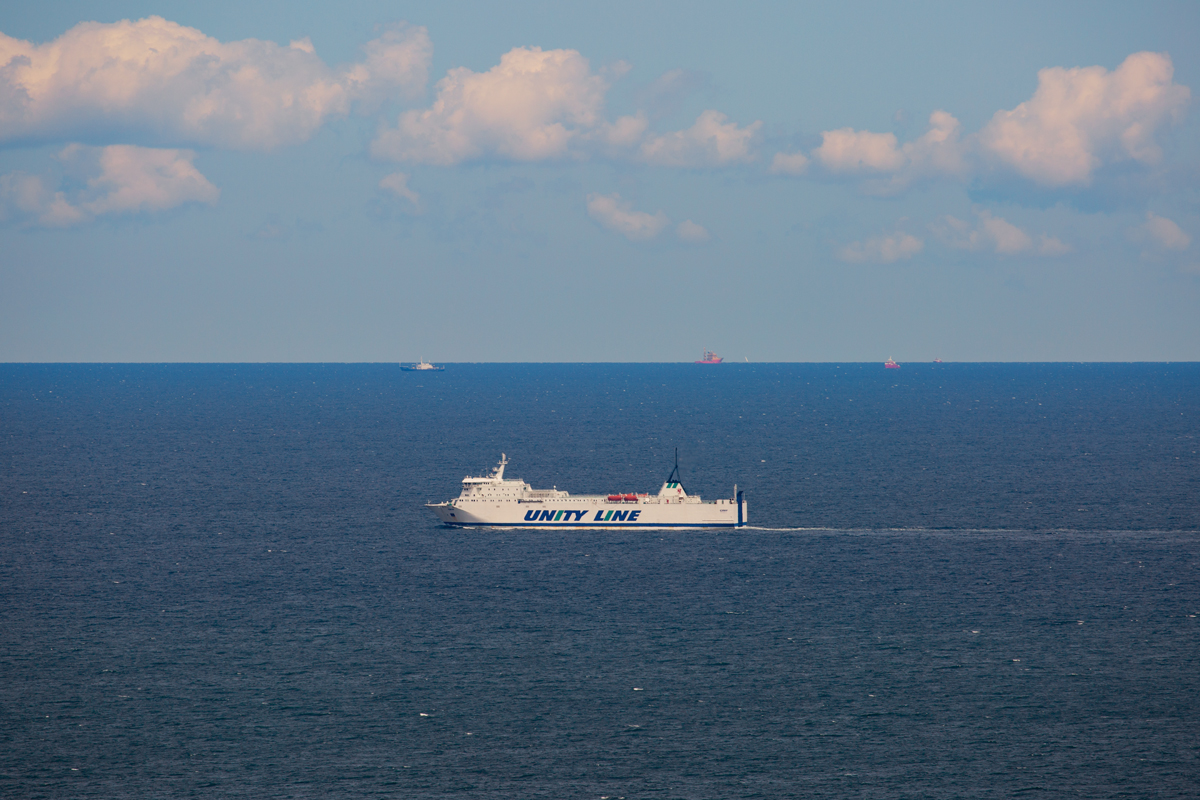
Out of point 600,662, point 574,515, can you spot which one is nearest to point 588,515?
point 574,515

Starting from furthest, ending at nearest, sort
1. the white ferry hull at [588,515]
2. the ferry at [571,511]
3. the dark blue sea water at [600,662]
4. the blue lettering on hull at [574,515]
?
1. the blue lettering on hull at [574,515]
2. the ferry at [571,511]
3. the white ferry hull at [588,515]
4. the dark blue sea water at [600,662]

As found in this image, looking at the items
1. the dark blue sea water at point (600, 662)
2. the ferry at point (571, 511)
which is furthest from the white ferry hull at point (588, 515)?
the dark blue sea water at point (600, 662)

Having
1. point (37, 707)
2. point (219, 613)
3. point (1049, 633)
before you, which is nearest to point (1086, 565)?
point (1049, 633)

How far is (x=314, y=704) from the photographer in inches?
3398

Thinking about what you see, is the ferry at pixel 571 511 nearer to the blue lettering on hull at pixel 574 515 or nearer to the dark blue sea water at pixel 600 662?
the blue lettering on hull at pixel 574 515

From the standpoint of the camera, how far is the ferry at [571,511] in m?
160

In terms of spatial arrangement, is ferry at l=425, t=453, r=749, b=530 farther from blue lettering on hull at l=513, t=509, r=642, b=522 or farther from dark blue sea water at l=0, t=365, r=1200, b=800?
dark blue sea water at l=0, t=365, r=1200, b=800

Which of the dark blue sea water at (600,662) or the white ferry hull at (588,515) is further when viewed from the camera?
the white ferry hull at (588,515)

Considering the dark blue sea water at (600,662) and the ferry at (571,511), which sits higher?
the ferry at (571,511)

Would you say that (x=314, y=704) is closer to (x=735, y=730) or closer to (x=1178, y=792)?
(x=735, y=730)

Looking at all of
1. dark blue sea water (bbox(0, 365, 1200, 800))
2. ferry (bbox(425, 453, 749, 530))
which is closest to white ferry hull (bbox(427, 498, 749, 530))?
ferry (bbox(425, 453, 749, 530))

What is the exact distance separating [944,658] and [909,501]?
8939cm

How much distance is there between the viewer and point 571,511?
6319 inches

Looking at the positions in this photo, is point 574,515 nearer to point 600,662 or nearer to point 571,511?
point 571,511
